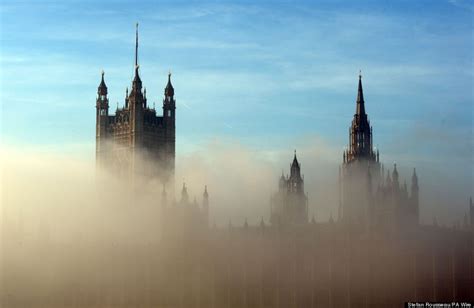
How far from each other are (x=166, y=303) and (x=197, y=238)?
1432 cm

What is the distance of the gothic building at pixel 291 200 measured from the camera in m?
164

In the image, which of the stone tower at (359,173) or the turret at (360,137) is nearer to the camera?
the stone tower at (359,173)

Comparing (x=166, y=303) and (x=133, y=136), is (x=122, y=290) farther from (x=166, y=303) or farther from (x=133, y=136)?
(x=133, y=136)

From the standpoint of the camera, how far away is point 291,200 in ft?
548

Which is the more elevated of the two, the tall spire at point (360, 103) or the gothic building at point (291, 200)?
the tall spire at point (360, 103)

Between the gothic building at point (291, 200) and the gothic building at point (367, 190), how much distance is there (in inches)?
220

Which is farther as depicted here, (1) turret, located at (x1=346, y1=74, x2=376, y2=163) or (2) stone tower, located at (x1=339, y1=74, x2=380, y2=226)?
(1) turret, located at (x1=346, y1=74, x2=376, y2=163)

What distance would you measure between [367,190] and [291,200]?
11389 millimetres

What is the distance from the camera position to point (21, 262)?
15525 centimetres

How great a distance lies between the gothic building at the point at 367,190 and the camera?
15462 centimetres

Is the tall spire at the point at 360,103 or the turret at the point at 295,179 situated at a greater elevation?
the tall spire at the point at 360,103

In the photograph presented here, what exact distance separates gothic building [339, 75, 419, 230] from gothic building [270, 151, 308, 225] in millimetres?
5585

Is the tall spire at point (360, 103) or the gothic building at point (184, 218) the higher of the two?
the tall spire at point (360, 103)

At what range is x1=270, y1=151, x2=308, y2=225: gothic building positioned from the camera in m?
164
